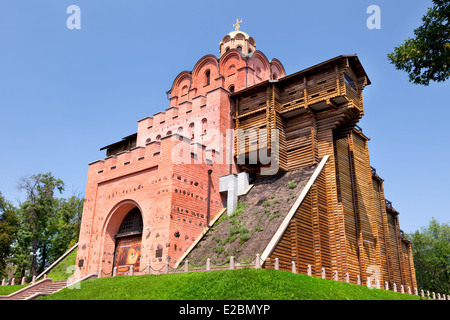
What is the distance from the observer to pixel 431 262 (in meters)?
39.7

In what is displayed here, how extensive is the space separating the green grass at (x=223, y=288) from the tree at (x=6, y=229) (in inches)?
816

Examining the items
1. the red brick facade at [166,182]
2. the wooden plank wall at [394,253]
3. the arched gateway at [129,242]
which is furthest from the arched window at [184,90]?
the wooden plank wall at [394,253]

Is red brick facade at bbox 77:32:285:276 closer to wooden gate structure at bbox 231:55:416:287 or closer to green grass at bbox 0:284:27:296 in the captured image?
wooden gate structure at bbox 231:55:416:287

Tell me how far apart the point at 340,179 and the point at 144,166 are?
33.5 ft

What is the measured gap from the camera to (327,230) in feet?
61.3

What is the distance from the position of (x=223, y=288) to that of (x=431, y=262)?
36059 mm

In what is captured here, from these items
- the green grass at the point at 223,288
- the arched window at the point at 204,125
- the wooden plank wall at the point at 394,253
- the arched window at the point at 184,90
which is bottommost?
the green grass at the point at 223,288

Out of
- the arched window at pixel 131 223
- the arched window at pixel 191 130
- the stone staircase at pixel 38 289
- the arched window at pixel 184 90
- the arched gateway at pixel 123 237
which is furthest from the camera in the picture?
the arched window at pixel 184 90

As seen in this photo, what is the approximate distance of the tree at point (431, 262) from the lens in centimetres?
3944

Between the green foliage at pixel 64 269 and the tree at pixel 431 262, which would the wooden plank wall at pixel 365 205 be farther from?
the tree at pixel 431 262

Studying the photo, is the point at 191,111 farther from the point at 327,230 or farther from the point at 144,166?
the point at 327,230

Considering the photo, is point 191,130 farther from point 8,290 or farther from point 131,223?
point 8,290
